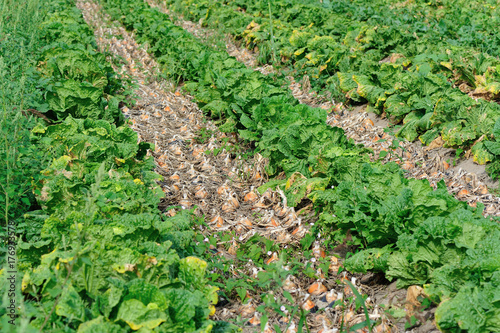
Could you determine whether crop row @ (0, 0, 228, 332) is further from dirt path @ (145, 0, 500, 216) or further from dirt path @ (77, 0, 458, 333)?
dirt path @ (145, 0, 500, 216)

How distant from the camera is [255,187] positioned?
4.95m

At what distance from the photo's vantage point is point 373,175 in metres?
3.73

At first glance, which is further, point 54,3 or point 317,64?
point 54,3

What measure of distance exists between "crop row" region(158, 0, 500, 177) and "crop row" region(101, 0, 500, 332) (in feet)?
4.53

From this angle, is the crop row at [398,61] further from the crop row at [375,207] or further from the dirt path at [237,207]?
the crop row at [375,207]

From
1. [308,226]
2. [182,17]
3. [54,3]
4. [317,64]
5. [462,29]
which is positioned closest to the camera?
[308,226]

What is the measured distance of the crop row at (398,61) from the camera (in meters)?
5.21

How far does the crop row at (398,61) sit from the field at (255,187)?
35 mm

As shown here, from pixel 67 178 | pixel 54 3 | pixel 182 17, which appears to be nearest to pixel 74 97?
pixel 67 178

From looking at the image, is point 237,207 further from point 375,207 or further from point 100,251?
point 100,251

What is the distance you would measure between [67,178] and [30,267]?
2.84ft

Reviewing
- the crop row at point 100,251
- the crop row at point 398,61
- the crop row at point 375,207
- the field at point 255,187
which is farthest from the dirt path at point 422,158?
the crop row at point 100,251

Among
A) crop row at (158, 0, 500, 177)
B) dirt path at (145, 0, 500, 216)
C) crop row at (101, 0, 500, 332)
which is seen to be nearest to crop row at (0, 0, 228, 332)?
crop row at (101, 0, 500, 332)

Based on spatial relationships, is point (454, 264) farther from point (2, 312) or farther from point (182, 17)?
point (182, 17)
